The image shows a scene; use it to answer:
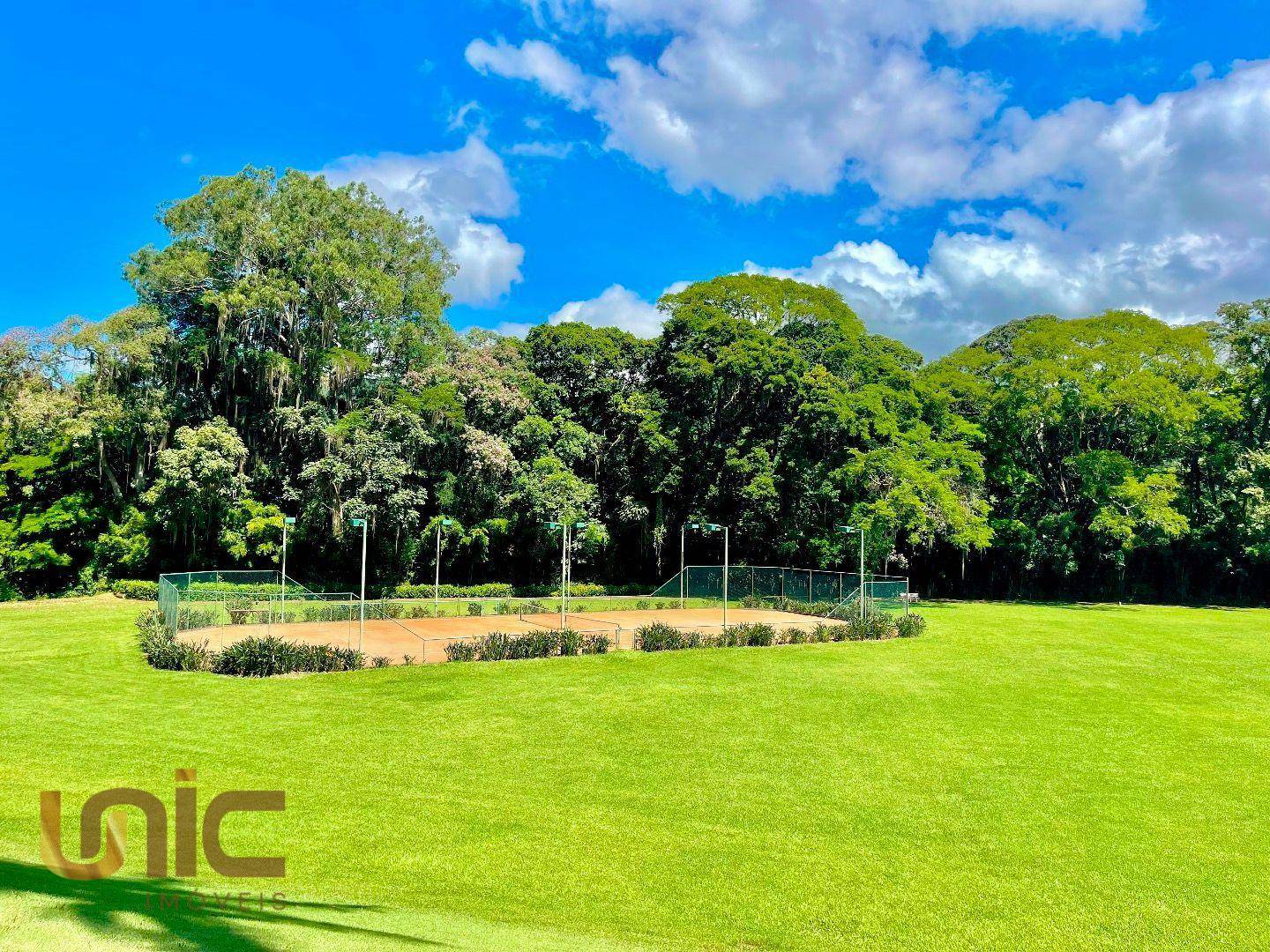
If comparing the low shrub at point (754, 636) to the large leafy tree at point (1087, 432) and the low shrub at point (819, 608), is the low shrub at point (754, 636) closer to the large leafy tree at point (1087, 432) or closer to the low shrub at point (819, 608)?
the low shrub at point (819, 608)

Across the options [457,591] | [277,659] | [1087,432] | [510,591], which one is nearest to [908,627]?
[277,659]

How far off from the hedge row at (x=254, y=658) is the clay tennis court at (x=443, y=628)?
1.08 m

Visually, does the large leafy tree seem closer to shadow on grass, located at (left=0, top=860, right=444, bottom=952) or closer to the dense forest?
the dense forest

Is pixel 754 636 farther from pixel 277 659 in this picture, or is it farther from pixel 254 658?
pixel 254 658

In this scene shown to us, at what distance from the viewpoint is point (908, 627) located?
86.2 ft

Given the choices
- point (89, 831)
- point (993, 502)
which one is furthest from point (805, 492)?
point (89, 831)

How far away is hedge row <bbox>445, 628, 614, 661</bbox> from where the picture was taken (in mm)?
20594

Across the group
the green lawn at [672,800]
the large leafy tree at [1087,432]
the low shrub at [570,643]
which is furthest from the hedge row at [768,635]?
the large leafy tree at [1087,432]

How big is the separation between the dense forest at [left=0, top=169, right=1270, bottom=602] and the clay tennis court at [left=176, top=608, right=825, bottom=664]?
6664 millimetres

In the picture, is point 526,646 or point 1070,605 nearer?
point 526,646

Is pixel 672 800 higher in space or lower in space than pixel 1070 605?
lower

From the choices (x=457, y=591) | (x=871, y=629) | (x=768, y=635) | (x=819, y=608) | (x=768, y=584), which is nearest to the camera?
(x=768, y=635)

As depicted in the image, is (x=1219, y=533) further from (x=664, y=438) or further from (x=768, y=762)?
(x=768, y=762)

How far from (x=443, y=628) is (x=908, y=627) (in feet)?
49.6
